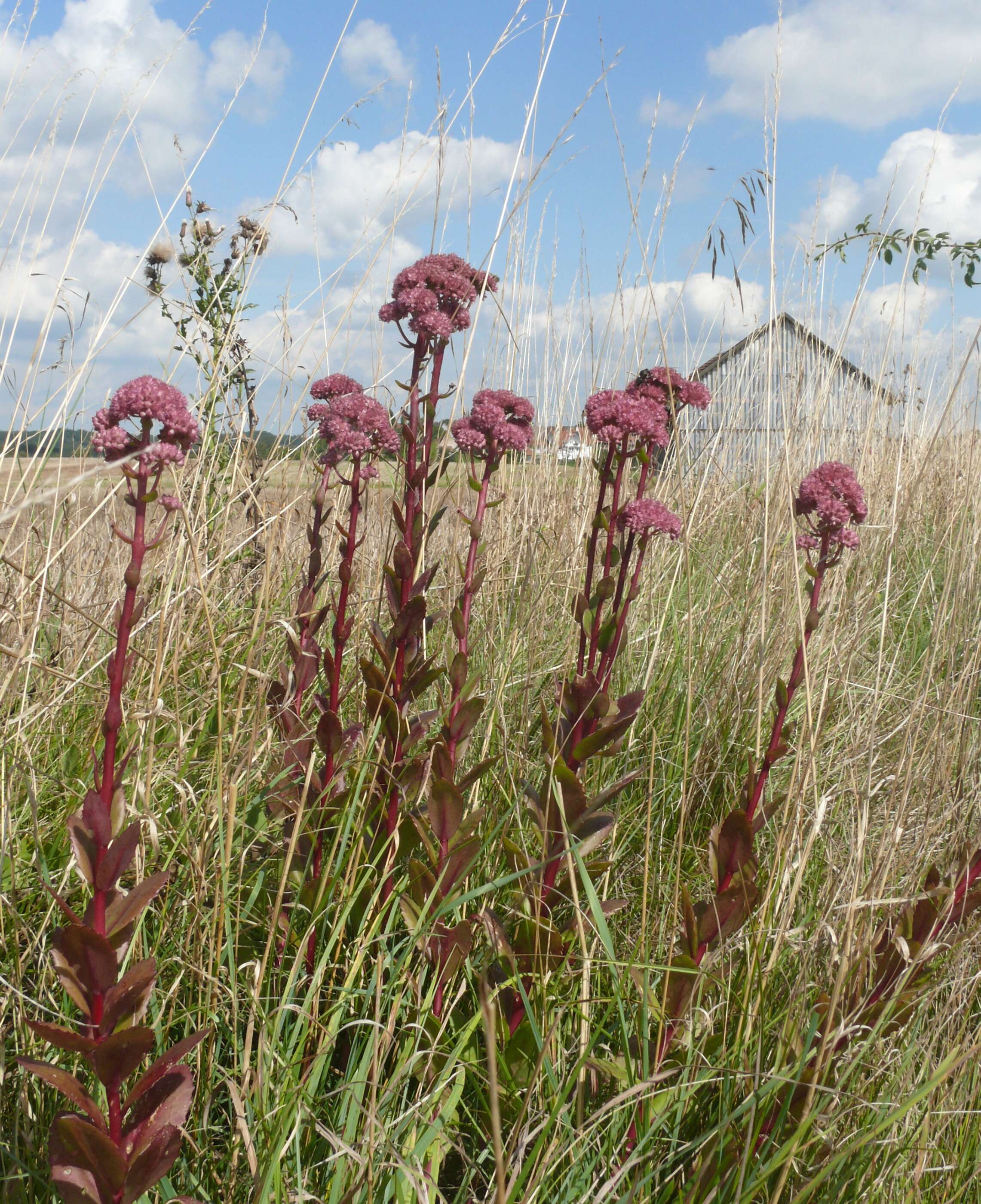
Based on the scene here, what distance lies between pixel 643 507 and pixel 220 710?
2.68ft

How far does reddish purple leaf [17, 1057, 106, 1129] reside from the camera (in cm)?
90

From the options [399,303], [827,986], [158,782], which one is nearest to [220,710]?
[158,782]

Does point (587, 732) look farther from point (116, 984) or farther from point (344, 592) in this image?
point (116, 984)

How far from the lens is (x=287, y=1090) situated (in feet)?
4.03

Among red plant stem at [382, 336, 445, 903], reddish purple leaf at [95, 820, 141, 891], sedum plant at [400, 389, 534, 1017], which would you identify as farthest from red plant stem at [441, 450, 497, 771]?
reddish purple leaf at [95, 820, 141, 891]

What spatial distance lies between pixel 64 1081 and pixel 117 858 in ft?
0.86

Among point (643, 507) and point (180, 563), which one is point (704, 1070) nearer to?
point (643, 507)

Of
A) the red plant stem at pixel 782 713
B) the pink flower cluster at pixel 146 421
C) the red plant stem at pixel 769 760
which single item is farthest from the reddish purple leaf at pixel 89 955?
the red plant stem at pixel 782 713

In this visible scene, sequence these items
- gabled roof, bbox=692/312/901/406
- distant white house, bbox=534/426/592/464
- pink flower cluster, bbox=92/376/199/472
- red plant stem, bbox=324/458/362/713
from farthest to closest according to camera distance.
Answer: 1. distant white house, bbox=534/426/592/464
2. gabled roof, bbox=692/312/901/406
3. red plant stem, bbox=324/458/362/713
4. pink flower cluster, bbox=92/376/199/472

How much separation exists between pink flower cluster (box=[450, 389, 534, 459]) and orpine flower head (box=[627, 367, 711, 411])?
0.80 ft

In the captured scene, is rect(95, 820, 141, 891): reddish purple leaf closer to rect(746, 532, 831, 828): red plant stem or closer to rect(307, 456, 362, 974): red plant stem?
rect(307, 456, 362, 974): red plant stem

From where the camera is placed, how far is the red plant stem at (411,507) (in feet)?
5.28

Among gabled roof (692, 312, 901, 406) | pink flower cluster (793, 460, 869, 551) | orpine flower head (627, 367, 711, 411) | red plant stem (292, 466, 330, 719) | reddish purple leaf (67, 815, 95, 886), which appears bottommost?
reddish purple leaf (67, 815, 95, 886)

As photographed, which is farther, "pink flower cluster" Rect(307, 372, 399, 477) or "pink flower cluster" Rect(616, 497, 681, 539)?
"pink flower cluster" Rect(307, 372, 399, 477)
